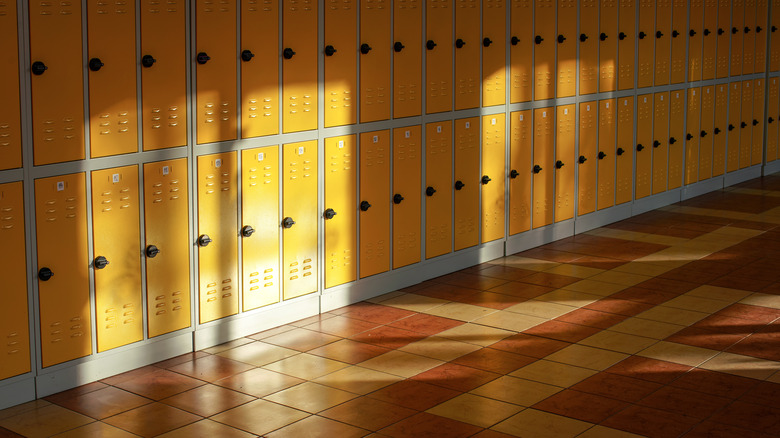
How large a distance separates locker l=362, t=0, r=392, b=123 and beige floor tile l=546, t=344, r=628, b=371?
2.35 m

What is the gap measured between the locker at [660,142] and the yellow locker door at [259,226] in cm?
572

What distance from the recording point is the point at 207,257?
6473 mm

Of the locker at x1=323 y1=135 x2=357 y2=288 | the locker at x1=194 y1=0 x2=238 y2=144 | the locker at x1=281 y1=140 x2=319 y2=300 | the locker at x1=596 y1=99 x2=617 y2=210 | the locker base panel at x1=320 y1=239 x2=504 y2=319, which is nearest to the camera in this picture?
the locker at x1=194 y1=0 x2=238 y2=144

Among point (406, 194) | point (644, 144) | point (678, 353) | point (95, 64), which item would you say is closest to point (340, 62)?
point (406, 194)

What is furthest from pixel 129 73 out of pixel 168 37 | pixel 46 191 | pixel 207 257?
pixel 207 257

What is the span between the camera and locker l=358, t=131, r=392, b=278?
7547 millimetres

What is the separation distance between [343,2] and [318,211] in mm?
1537

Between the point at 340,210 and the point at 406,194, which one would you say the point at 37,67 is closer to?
the point at 340,210

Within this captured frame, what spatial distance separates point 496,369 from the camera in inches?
242

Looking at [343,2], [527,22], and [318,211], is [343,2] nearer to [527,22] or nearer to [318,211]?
[318,211]

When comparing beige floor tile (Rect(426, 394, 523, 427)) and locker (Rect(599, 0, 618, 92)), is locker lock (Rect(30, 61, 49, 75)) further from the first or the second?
locker (Rect(599, 0, 618, 92))

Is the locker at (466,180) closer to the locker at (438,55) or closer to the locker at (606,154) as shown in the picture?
the locker at (438,55)

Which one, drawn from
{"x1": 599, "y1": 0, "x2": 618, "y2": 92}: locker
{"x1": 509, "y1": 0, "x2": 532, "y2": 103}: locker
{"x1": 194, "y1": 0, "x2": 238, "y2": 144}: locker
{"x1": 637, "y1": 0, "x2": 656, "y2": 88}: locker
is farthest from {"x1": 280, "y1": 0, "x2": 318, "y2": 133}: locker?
{"x1": 637, "y1": 0, "x2": 656, "y2": 88}: locker

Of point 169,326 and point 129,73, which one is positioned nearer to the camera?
point 129,73
